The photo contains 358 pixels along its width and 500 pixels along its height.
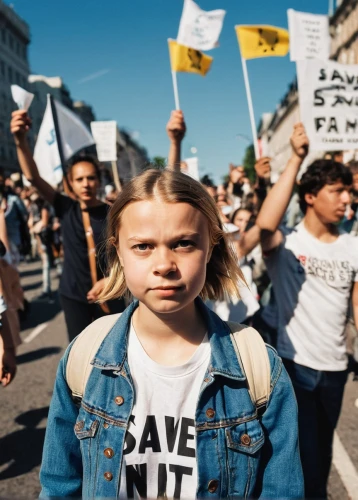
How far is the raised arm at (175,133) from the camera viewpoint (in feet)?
9.59

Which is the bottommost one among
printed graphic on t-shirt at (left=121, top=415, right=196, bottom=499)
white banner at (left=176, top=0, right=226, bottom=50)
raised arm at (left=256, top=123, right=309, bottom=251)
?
printed graphic on t-shirt at (left=121, top=415, right=196, bottom=499)

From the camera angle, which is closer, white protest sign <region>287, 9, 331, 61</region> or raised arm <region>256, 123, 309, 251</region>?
raised arm <region>256, 123, 309, 251</region>

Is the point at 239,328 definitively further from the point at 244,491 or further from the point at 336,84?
the point at 336,84

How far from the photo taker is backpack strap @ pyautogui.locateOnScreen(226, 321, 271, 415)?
137 centimetres

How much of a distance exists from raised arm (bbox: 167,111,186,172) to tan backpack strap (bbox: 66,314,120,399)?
1.66 metres

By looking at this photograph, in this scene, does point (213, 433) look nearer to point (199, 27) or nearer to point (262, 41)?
point (262, 41)

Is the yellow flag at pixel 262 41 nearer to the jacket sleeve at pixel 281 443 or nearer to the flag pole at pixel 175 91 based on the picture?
the flag pole at pixel 175 91

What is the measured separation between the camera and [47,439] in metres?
1.41

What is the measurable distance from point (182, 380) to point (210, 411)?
11 centimetres

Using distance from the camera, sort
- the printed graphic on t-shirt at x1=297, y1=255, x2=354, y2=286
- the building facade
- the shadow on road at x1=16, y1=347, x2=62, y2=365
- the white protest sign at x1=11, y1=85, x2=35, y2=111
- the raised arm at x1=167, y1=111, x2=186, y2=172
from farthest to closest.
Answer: the building facade < the shadow on road at x1=16, y1=347, x2=62, y2=365 < the white protest sign at x1=11, y1=85, x2=35, y2=111 < the raised arm at x1=167, y1=111, x2=186, y2=172 < the printed graphic on t-shirt at x1=297, y1=255, x2=354, y2=286

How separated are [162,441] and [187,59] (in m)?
5.15

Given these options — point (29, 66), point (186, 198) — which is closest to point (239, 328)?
point (186, 198)

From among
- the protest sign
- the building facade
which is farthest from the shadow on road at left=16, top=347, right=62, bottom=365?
the building facade

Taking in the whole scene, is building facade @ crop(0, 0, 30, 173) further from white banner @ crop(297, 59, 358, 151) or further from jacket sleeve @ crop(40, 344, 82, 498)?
jacket sleeve @ crop(40, 344, 82, 498)
